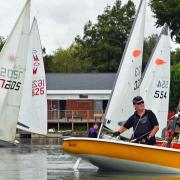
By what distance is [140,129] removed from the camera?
69.2ft

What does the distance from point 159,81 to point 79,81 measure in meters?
44.5

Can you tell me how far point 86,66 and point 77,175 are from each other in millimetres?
84807

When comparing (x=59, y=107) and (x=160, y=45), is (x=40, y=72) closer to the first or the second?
(x=160, y=45)

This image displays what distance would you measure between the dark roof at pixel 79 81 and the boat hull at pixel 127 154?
53564mm

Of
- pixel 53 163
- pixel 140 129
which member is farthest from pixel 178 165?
pixel 53 163

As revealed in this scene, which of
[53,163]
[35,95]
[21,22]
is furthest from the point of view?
[35,95]

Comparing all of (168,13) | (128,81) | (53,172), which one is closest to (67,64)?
(168,13)

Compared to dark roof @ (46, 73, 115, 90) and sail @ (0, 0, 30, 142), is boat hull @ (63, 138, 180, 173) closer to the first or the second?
sail @ (0, 0, 30, 142)

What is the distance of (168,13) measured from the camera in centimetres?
7719

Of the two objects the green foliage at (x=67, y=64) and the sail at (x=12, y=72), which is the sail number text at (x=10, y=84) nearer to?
the sail at (x=12, y=72)

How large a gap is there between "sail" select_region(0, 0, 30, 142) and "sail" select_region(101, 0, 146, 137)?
14.6 ft

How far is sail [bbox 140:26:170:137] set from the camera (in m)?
32.9

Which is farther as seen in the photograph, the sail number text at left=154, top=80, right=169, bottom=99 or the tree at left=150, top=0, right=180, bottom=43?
the tree at left=150, top=0, right=180, bottom=43

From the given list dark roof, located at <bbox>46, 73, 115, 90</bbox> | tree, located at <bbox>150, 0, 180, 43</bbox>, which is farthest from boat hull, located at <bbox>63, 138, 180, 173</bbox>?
tree, located at <bbox>150, 0, 180, 43</bbox>
